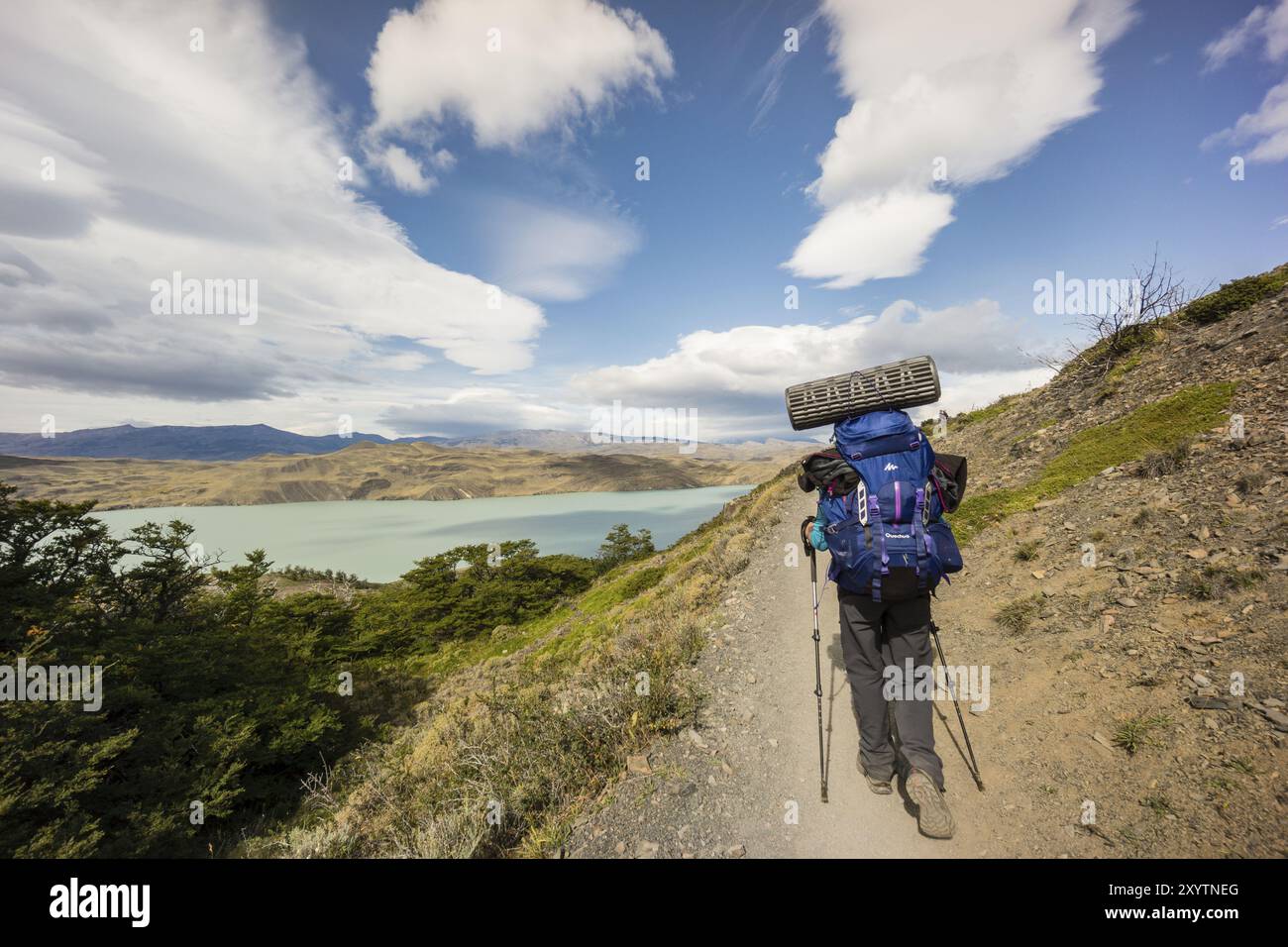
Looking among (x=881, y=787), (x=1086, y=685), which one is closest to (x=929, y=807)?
(x=881, y=787)

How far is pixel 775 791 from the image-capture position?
4406mm

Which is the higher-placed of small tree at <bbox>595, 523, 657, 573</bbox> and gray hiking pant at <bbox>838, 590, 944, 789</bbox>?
gray hiking pant at <bbox>838, 590, 944, 789</bbox>

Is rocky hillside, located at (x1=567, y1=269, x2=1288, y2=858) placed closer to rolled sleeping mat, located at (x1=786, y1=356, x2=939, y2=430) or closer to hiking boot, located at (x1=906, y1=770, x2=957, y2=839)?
hiking boot, located at (x1=906, y1=770, x2=957, y2=839)

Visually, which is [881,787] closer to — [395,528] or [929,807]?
[929,807]

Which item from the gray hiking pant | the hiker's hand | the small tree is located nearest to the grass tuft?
the gray hiking pant

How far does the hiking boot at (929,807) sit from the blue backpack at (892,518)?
1489 mm

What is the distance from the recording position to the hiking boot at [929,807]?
3625mm

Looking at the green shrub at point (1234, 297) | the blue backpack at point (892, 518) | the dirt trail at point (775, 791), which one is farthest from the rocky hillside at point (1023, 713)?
the green shrub at point (1234, 297)

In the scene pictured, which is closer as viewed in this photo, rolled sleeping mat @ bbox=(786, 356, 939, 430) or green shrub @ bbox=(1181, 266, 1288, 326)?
rolled sleeping mat @ bbox=(786, 356, 939, 430)

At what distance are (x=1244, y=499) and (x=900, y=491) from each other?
6.38 m

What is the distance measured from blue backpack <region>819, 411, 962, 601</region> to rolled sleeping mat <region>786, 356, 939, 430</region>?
15 cm

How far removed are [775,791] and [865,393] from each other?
3.93m

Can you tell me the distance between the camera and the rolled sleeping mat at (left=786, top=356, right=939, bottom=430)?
13.5 ft
